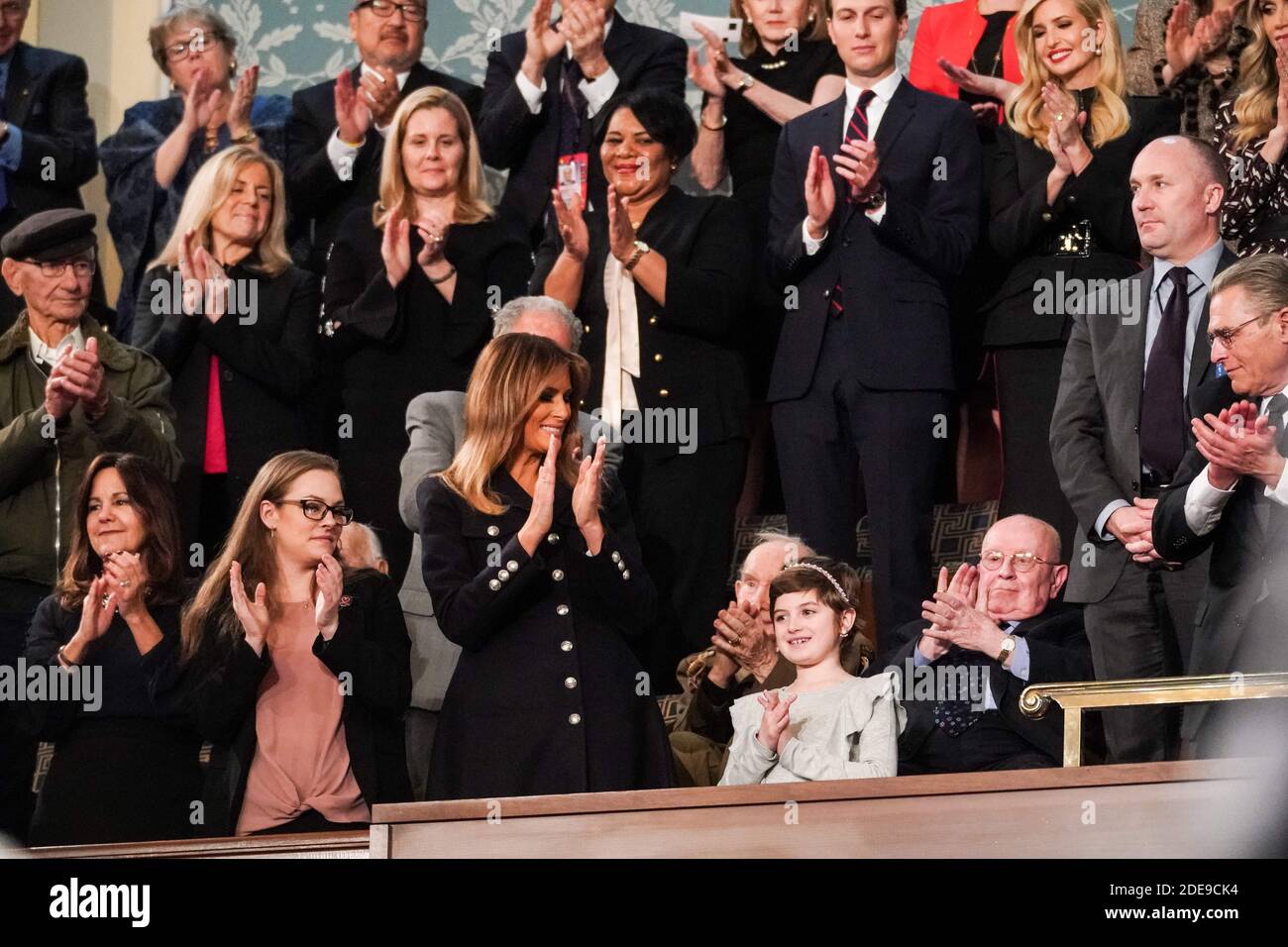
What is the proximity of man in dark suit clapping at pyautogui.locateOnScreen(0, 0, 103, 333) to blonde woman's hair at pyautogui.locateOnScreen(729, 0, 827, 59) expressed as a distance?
6.31 ft

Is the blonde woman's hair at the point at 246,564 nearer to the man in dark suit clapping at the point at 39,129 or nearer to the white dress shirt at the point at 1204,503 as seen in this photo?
the man in dark suit clapping at the point at 39,129

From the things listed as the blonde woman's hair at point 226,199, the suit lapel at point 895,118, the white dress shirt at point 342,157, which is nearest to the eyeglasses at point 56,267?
the blonde woman's hair at point 226,199

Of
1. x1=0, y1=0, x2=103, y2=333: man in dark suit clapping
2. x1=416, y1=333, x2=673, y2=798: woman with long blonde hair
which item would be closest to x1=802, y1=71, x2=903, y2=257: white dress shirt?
x1=416, y1=333, x2=673, y2=798: woman with long blonde hair

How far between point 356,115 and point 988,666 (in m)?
2.59

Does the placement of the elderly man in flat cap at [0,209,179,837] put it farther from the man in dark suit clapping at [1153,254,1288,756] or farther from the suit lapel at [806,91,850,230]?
the man in dark suit clapping at [1153,254,1288,756]

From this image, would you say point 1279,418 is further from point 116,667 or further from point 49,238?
point 49,238

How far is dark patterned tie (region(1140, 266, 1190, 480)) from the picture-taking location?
5.30m

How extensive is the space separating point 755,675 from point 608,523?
510 millimetres

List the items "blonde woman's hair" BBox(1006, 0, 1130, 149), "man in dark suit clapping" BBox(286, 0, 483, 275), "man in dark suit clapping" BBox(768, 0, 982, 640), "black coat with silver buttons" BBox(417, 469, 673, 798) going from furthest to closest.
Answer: "man in dark suit clapping" BBox(286, 0, 483, 275), "blonde woman's hair" BBox(1006, 0, 1130, 149), "man in dark suit clapping" BBox(768, 0, 982, 640), "black coat with silver buttons" BBox(417, 469, 673, 798)

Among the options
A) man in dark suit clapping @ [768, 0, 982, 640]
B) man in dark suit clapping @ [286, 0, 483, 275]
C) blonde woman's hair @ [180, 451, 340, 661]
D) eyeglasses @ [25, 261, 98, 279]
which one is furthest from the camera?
man in dark suit clapping @ [286, 0, 483, 275]

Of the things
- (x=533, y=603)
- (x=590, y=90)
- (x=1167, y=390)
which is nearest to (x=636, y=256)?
(x=590, y=90)

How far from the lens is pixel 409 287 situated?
20.1 ft

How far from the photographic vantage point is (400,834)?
4316 millimetres
